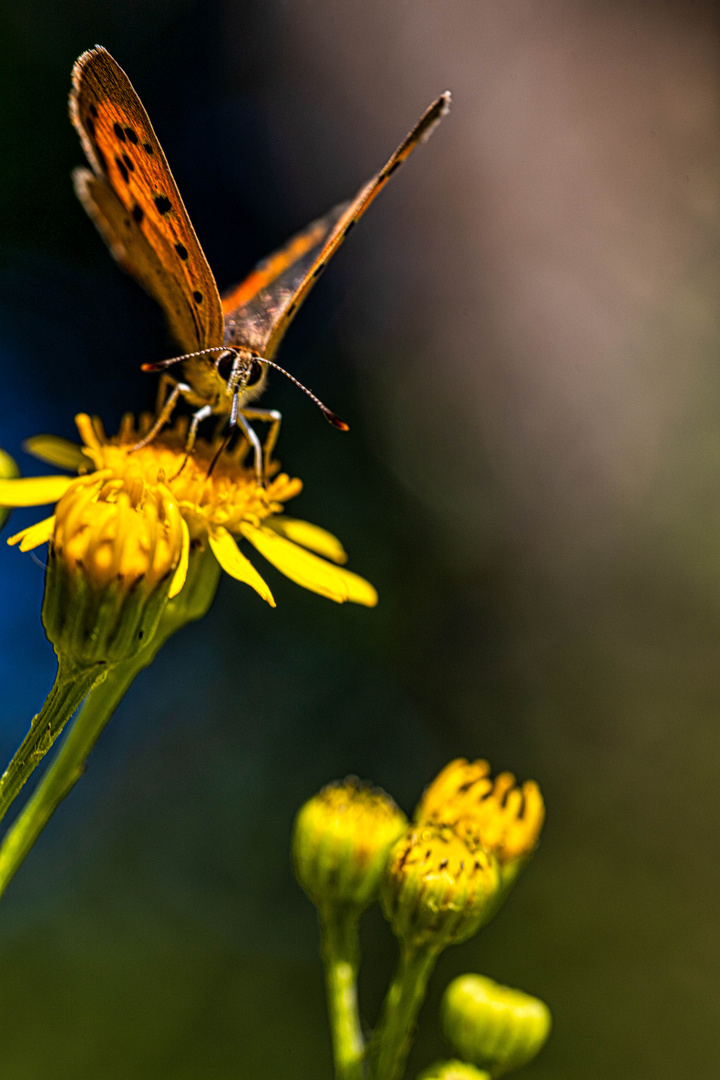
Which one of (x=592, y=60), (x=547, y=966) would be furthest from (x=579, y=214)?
(x=547, y=966)

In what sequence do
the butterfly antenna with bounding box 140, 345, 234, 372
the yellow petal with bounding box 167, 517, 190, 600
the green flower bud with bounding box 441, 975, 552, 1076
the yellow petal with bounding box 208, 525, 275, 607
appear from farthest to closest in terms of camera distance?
the butterfly antenna with bounding box 140, 345, 234, 372 < the green flower bud with bounding box 441, 975, 552, 1076 < the yellow petal with bounding box 208, 525, 275, 607 < the yellow petal with bounding box 167, 517, 190, 600

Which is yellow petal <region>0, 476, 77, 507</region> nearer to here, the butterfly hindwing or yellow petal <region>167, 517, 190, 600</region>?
yellow petal <region>167, 517, 190, 600</region>

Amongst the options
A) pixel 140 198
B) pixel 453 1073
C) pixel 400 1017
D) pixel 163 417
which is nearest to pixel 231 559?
pixel 163 417

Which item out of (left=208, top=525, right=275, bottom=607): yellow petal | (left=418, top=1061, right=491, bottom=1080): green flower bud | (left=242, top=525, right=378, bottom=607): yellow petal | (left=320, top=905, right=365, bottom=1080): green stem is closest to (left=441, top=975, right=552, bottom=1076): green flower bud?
(left=418, top=1061, right=491, bottom=1080): green flower bud

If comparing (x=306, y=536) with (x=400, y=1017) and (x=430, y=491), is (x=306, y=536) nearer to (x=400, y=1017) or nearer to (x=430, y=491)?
(x=400, y=1017)

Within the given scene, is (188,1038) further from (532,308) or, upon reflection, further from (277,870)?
(532,308)

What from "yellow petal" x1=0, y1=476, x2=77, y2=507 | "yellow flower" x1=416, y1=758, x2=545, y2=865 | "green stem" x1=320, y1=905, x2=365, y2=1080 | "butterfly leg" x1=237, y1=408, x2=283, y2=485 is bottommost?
"green stem" x1=320, y1=905, x2=365, y2=1080
